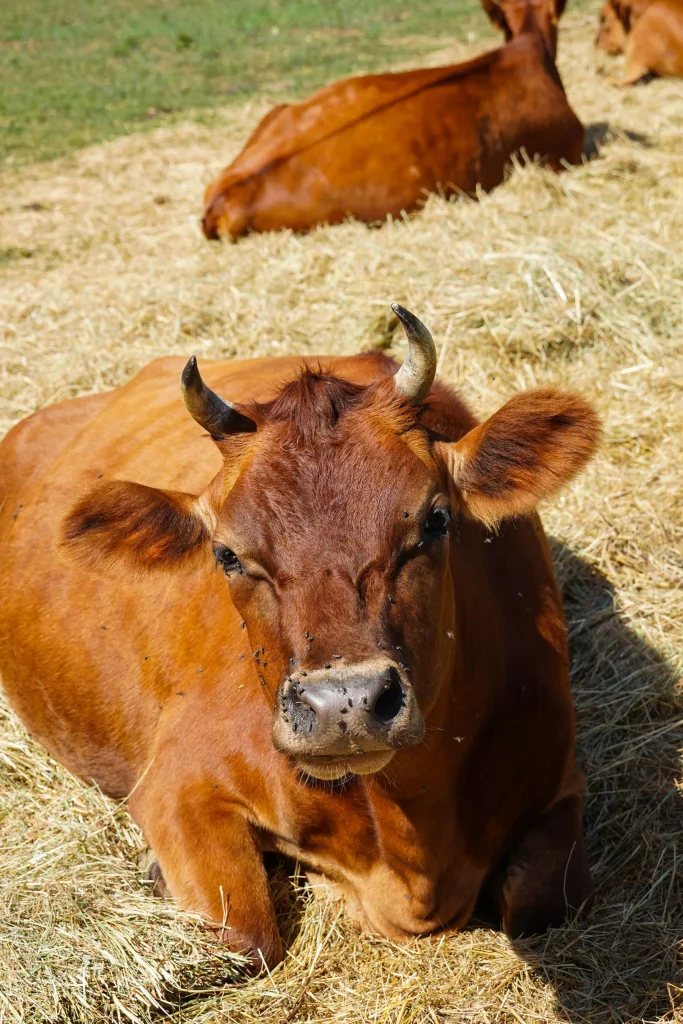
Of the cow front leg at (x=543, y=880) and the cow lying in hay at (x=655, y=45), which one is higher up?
the cow front leg at (x=543, y=880)

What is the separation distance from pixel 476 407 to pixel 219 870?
3.50 meters

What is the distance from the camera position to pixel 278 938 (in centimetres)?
A: 392

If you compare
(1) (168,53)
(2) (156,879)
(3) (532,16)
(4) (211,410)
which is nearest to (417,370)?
(4) (211,410)

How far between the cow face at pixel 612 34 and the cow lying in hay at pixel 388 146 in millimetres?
7057

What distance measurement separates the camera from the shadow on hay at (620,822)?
3625 millimetres

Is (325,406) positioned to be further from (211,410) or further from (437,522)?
(437,522)

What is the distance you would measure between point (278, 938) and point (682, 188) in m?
7.47

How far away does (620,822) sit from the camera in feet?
14.3

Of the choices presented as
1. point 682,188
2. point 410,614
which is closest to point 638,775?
point 410,614

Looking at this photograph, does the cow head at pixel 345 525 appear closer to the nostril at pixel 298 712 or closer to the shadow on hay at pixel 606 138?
the nostril at pixel 298 712

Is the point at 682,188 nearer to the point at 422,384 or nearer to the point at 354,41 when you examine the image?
the point at 422,384

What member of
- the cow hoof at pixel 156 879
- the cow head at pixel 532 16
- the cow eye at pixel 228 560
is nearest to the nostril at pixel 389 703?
the cow eye at pixel 228 560

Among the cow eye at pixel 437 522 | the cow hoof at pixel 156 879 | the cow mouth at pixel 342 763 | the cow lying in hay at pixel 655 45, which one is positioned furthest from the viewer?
the cow lying in hay at pixel 655 45

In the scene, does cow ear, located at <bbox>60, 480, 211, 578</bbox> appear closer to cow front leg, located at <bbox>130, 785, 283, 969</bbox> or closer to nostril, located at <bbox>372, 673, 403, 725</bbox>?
cow front leg, located at <bbox>130, 785, 283, 969</bbox>
